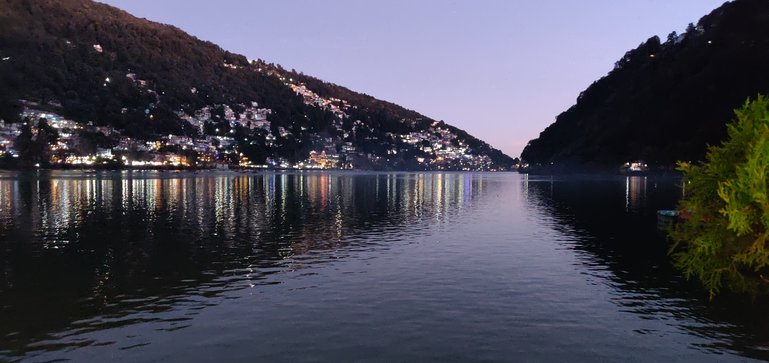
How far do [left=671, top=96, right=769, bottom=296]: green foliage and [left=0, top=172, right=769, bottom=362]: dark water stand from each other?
1.56 metres

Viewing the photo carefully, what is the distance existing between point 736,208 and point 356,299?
1485 centimetres

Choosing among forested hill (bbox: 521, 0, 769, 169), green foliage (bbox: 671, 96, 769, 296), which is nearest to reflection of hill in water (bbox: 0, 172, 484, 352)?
green foliage (bbox: 671, 96, 769, 296)

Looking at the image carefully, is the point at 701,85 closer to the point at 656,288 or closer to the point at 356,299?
the point at 656,288

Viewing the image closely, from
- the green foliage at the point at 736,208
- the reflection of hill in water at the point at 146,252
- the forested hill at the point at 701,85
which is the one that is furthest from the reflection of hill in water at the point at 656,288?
the forested hill at the point at 701,85

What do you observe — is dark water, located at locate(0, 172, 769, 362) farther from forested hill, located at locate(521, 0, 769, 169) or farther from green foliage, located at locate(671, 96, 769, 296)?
forested hill, located at locate(521, 0, 769, 169)

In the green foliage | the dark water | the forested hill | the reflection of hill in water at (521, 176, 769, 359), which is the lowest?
the reflection of hill in water at (521, 176, 769, 359)

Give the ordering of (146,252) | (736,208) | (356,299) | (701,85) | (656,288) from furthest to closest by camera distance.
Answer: (701,85) < (146,252) < (656,288) < (356,299) < (736,208)

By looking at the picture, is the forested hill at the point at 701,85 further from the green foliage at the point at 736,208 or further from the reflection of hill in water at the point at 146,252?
the green foliage at the point at 736,208

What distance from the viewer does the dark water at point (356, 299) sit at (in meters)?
15.9

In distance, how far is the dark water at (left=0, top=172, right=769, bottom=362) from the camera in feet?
52.1

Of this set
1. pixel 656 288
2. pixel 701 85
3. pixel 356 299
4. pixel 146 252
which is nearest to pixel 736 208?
pixel 656 288

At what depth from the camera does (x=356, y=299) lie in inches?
842

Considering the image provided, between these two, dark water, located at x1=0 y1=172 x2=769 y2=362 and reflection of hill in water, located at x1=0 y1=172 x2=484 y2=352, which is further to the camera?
reflection of hill in water, located at x1=0 y1=172 x2=484 y2=352

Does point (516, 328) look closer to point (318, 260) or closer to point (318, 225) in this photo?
point (318, 260)
